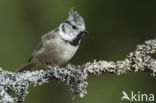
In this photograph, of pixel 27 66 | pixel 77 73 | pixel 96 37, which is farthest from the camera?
pixel 27 66

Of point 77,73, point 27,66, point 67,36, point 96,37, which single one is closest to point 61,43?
point 67,36

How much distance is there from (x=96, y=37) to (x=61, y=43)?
0.88 feet

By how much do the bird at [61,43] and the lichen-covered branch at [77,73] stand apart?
75 cm

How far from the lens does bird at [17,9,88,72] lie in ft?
10.5

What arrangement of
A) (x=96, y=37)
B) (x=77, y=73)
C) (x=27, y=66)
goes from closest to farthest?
(x=77, y=73) < (x=96, y=37) < (x=27, y=66)

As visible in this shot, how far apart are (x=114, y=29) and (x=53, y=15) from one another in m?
0.49

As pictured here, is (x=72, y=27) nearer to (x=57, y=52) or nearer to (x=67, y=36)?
(x=67, y=36)

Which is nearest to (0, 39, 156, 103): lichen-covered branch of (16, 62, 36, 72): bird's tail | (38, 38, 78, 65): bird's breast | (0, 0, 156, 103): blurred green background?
(0, 0, 156, 103): blurred green background

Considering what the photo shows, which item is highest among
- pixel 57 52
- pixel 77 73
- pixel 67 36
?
pixel 67 36

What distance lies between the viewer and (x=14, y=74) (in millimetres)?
2430

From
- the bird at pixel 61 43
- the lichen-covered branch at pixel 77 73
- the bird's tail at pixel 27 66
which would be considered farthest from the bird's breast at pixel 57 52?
the lichen-covered branch at pixel 77 73

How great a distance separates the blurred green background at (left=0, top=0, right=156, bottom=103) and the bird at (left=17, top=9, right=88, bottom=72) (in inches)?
3.2

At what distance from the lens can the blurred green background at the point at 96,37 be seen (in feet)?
10.1

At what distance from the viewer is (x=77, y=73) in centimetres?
238
